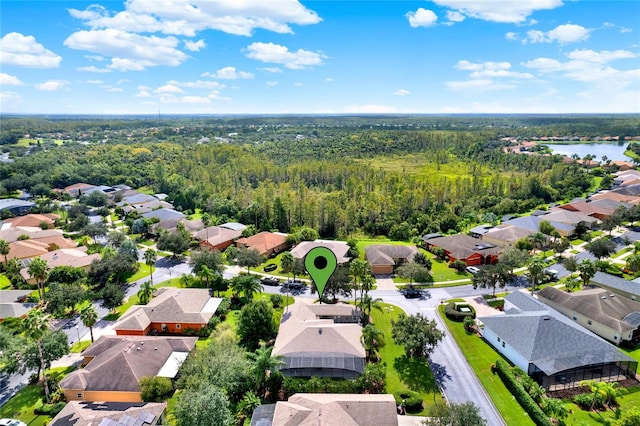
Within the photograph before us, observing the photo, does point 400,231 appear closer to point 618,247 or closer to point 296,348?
point 618,247

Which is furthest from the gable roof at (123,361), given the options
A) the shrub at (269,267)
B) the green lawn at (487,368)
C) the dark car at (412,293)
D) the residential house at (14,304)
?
the dark car at (412,293)

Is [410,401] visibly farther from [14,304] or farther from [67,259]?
[67,259]

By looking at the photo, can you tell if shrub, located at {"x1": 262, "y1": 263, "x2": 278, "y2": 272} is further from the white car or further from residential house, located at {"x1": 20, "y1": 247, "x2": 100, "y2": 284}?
the white car

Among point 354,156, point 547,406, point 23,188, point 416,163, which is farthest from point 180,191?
point 547,406

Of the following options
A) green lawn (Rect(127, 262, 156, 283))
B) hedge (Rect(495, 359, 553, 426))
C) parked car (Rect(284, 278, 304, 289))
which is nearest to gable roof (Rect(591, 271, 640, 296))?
hedge (Rect(495, 359, 553, 426))

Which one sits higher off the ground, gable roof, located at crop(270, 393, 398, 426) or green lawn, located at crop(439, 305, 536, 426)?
gable roof, located at crop(270, 393, 398, 426)
